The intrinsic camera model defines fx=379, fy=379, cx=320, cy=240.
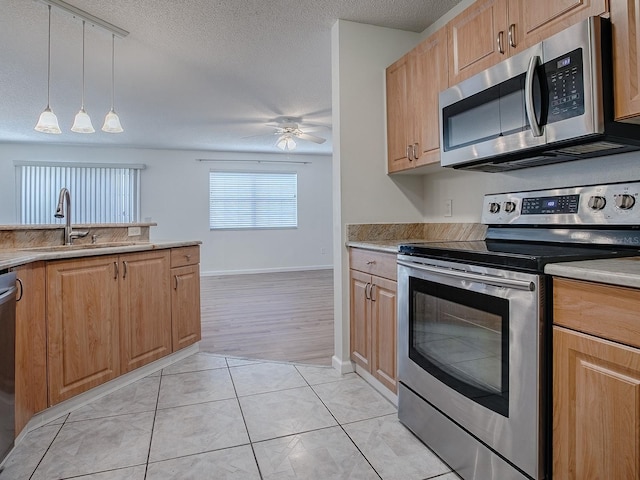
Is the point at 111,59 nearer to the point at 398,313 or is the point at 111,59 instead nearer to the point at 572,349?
the point at 398,313

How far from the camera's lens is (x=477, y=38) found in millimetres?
1865

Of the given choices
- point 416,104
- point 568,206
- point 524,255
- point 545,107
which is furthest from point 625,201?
point 416,104

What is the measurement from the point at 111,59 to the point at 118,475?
122 inches

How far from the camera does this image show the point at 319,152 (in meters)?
7.57

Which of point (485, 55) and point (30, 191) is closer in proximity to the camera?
point (485, 55)

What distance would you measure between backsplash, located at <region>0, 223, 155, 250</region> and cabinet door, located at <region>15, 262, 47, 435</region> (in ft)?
2.67

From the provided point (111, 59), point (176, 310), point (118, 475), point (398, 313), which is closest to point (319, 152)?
point (111, 59)

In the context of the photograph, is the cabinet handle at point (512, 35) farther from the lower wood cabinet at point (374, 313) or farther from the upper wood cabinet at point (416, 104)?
the lower wood cabinet at point (374, 313)

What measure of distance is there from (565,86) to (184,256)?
8.21 ft

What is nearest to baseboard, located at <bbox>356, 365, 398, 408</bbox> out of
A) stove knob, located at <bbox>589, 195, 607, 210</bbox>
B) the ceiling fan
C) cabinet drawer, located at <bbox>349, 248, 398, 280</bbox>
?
cabinet drawer, located at <bbox>349, 248, 398, 280</bbox>

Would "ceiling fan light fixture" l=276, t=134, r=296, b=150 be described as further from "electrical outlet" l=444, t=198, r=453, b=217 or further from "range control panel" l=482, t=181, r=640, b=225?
"range control panel" l=482, t=181, r=640, b=225

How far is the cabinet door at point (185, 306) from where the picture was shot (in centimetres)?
274

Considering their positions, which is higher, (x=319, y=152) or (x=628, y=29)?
(x=319, y=152)

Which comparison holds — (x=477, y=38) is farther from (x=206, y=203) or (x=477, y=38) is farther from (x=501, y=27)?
(x=206, y=203)
